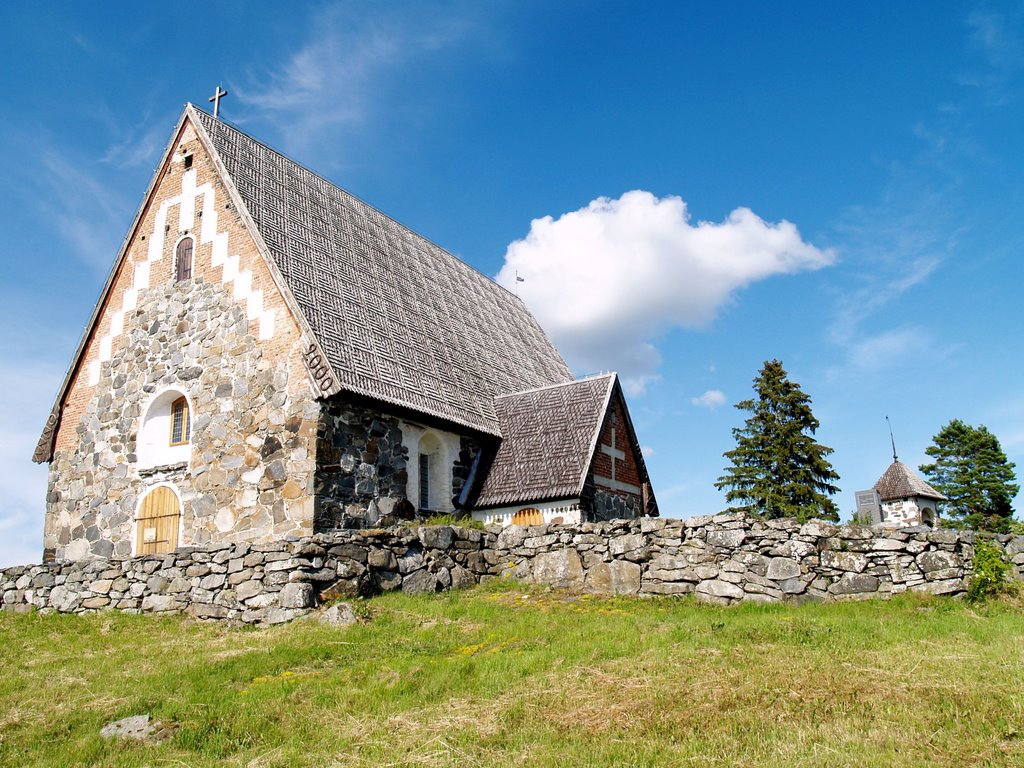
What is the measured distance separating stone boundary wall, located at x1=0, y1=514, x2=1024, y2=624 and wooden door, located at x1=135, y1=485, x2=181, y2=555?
2254 mm

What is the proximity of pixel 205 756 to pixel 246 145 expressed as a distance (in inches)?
661

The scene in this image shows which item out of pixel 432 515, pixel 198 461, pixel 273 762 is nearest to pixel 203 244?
pixel 198 461

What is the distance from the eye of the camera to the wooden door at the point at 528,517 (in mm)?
17581

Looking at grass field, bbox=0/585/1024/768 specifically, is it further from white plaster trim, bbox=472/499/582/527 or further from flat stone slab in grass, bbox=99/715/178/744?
white plaster trim, bbox=472/499/582/527

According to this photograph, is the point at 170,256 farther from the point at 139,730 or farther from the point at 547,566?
the point at 139,730

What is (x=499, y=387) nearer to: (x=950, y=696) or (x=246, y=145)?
(x=246, y=145)

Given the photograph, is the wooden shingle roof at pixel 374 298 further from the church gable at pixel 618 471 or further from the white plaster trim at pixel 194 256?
the church gable at pixel 618 471

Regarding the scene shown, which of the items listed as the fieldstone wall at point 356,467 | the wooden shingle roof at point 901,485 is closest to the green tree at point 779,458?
the wooden shingle roof at point 901,485

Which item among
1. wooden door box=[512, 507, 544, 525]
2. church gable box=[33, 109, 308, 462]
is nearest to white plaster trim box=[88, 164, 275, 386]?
church gable box=[33, 109, 308, 462]

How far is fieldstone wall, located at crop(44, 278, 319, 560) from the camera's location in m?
15.3

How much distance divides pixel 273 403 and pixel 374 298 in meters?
4.45

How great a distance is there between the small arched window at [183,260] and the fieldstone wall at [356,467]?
5652 mm

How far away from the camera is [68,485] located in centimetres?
1833

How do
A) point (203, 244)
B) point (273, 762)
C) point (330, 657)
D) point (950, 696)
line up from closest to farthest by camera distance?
point (273, 762)
point (950, 696)
point (330, 657)
point (203, 244)
